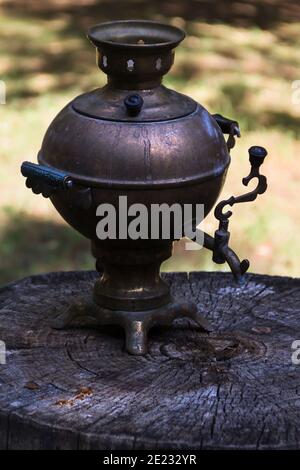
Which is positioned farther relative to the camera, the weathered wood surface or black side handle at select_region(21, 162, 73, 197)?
black side handle at select_region(21, 162, 73, 197)

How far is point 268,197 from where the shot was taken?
16.1 ft

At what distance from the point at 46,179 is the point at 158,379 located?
0.52m

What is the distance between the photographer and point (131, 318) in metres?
2.47

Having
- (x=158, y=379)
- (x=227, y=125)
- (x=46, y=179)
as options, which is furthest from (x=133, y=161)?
(x=158, y=379)

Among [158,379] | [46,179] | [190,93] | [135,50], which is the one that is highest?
[135,50]

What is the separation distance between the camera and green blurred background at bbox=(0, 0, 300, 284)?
4.47 m

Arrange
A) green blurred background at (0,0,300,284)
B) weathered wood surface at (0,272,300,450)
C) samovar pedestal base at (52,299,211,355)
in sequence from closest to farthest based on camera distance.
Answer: weathered wood surface at (0,272,300,450) → samovar pedestal base at (52,299,211,355) → green blurred background at (0,0,300,284)

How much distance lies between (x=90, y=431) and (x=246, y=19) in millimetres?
6727

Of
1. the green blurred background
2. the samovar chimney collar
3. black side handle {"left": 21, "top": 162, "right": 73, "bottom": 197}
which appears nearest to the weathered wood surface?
black side handle {"left": 21, "top": 162, "right": 73, "bottom": 197}

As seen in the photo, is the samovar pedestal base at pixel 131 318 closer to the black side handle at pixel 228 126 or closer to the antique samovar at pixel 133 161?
the antique samovar at pixel 133 161

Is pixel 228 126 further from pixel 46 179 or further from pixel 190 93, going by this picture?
pixel 190 93

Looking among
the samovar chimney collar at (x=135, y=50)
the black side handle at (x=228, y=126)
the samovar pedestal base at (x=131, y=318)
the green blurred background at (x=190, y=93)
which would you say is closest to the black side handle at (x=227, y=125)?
the black side handle at (x=228, y=126)

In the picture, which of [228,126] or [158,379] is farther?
[228,126]

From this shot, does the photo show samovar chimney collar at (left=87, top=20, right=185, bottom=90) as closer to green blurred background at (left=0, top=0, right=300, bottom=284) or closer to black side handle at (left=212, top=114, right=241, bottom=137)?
black side handle at (left=212, top=114, right=241, bottom=137)
